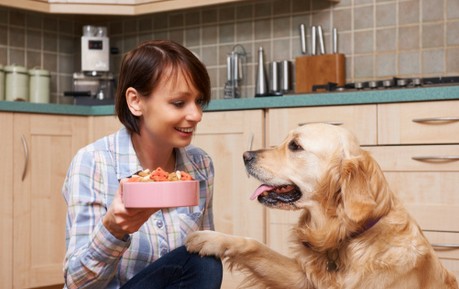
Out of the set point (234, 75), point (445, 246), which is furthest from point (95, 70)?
point (445, 246)

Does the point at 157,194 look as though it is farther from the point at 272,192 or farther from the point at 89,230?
the point at 272,192

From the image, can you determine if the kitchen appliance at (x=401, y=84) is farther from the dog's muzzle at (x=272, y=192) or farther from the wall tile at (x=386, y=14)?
the dog's muzzle at (x=272, y=192)

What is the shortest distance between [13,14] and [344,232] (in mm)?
2892

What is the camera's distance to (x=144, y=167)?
2.01 meters

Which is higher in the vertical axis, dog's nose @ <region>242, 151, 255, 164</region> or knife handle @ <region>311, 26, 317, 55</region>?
knife handle @ <region>311, 26, 317, 55</region>

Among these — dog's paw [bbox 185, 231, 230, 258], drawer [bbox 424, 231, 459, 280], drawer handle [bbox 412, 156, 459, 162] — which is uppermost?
drawer handle [bbox 412, 156, 459, 162]

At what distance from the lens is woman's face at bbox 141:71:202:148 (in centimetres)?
190

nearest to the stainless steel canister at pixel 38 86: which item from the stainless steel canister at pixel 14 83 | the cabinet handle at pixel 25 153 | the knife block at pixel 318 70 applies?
the stainless steel canister at pixel 14 83

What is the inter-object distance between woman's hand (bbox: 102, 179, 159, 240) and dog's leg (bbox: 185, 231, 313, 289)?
0.38 m

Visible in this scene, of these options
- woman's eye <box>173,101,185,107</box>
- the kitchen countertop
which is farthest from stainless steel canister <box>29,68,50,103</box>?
woman's eye <box>173,101,185,107</box>

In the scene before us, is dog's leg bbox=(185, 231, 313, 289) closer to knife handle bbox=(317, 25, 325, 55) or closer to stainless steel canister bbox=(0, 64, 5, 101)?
knife handle bbox=(317, 25, 325, 55)

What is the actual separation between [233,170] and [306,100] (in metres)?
0.48

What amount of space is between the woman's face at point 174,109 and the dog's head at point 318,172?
0.81ft

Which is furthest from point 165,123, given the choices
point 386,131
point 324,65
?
point 324,65
